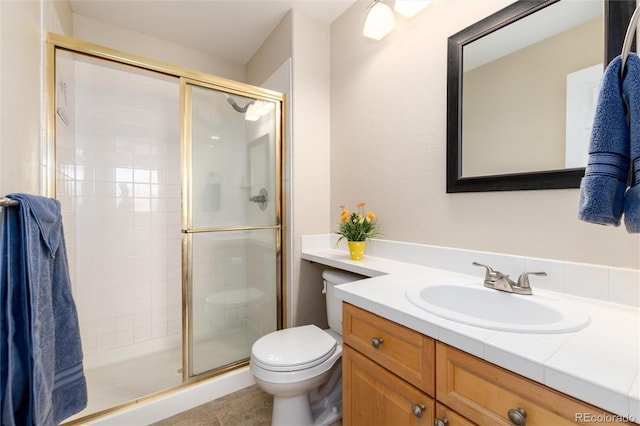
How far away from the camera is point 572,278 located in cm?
96

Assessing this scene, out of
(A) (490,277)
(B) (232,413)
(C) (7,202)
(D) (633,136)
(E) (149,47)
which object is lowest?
(B) (232,413)

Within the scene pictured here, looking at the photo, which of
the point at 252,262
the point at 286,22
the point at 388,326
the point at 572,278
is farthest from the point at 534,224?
the point at 286,22

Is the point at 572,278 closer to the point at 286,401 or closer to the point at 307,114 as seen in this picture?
the point at 286,401

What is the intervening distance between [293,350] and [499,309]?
0.92 m

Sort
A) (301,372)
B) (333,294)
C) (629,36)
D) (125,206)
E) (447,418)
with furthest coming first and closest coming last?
1. (125,206)
2. (333,294)
3. (301,372)
4. (447,418)
5. (629,36)

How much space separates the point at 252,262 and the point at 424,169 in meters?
1.29

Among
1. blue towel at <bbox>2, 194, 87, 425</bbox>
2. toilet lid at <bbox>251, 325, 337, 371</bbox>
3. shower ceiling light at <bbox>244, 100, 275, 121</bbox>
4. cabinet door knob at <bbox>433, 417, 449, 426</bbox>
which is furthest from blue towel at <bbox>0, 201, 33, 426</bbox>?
shower ceiling light at <bbox>244, 100, 275, 121</bbox>

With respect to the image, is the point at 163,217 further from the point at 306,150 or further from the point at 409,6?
the point at 409,6

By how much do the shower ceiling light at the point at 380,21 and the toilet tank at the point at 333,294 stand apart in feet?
4.56

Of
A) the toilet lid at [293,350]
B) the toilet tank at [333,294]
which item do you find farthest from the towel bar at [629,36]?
the toilet lid at [293,350]

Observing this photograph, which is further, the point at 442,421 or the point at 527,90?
the point at 527,90

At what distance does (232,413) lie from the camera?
1534 mm

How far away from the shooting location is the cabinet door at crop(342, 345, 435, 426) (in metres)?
0.79

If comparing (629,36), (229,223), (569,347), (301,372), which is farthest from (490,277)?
(229,223)
